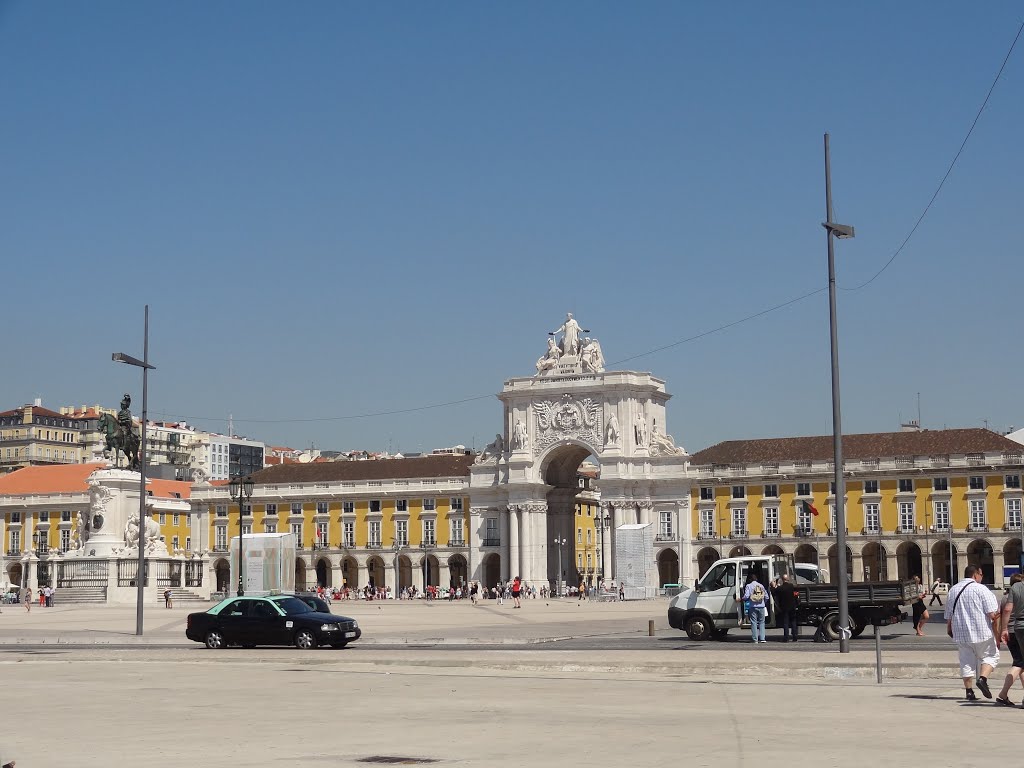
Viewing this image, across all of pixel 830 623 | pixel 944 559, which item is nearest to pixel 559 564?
pixel 944 559

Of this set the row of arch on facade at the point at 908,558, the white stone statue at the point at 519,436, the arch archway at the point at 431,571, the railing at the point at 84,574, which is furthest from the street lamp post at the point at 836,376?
the arch archway at the point at 431,571

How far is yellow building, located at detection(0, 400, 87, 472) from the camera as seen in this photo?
169625 mm

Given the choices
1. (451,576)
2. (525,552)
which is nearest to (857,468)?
Answer: (525,552)

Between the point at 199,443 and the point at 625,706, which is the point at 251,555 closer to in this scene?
the point at 625,706

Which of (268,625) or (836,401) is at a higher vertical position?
(836,401)

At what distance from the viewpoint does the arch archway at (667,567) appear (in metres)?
106

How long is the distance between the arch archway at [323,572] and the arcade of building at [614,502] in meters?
0.14

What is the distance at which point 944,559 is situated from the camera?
100 m

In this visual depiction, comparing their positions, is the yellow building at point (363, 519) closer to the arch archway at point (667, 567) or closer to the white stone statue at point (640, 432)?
the white stone statue at point (640, 432)

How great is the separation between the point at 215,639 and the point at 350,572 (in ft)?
284

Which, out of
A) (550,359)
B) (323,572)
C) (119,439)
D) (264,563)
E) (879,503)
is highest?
(550,359)

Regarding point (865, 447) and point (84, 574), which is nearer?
point (84, 574)

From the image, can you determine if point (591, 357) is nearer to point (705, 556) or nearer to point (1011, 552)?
point (705, 556)

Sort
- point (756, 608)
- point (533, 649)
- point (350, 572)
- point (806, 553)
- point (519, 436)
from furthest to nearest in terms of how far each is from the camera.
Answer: point (350, 572) → point (519, 436) → point (806, 553) → point (756, 608) → point (533, 649)
